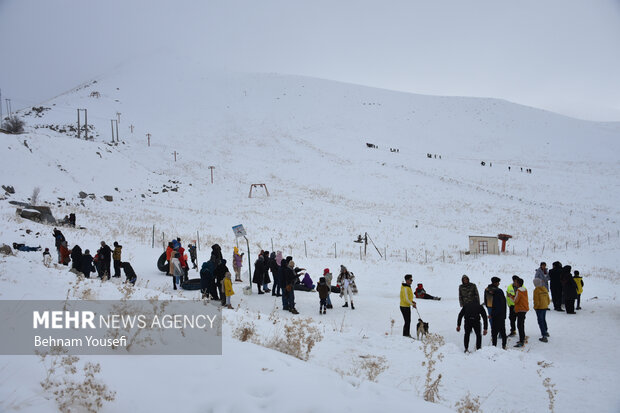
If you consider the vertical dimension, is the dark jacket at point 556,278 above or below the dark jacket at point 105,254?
below

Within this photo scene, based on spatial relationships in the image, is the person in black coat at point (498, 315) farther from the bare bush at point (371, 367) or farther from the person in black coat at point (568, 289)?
the person in black coat at point (568, 289)

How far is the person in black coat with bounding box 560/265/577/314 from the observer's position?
12.0m

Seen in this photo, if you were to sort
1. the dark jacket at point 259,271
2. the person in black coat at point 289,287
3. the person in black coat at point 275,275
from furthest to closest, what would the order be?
the dark jacket at point 259,271
the person in black coat at point 275,275
the person in black coat at point 289,287

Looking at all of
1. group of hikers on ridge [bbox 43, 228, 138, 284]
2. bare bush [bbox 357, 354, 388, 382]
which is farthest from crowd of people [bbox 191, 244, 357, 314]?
bare bush [bbox 357, 354, 388, 382]

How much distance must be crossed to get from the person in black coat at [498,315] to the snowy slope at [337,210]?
1.71ft

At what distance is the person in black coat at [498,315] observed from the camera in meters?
9.35

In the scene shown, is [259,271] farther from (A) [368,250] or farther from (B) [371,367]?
(A) [368,250]

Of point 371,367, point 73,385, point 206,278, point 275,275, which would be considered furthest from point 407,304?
point 73,385

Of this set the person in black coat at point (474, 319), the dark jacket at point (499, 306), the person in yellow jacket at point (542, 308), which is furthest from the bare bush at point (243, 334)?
Answer: the person in yellow jacket at point (542, 308)

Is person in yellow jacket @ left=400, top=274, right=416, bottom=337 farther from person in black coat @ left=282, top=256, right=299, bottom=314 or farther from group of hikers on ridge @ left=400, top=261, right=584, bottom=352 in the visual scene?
person in black coat @ left=282, top=256, right=299, bottom=314

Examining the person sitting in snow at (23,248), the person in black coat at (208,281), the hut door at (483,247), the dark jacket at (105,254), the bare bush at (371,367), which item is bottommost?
the bare bush at (371,367)

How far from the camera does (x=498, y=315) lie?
940cm

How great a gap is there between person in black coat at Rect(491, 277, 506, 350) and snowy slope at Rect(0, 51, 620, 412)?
0.52m

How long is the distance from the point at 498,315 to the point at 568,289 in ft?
15.2
